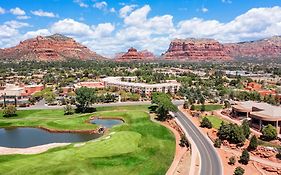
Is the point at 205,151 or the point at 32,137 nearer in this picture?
the point at 205,151

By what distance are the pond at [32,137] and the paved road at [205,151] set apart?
25.2 m

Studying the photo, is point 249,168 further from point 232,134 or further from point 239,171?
point 232,134

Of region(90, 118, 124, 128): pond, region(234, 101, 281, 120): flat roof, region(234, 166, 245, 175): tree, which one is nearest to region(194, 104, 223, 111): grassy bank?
region(234, 101, 281, 120): flat roof

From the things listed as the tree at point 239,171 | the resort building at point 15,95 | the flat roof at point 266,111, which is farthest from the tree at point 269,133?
the resort building at point 15,95

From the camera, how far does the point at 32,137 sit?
87062 mm

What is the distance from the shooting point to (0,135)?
9006cm

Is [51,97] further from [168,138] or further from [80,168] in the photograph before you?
[80,168]

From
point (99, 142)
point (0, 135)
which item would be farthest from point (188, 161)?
point (0, 135)

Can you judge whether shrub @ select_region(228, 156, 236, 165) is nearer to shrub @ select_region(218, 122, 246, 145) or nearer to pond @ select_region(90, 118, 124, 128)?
shrub @ select_region(218, 122, 246, 145)

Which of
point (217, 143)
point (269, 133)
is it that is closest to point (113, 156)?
point (217, 143)

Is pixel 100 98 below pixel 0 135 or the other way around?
the other way around

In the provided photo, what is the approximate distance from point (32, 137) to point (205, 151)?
4666 centimetres

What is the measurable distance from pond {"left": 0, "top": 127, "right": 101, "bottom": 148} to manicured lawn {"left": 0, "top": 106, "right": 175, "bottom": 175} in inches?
196

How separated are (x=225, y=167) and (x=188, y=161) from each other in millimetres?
7095
